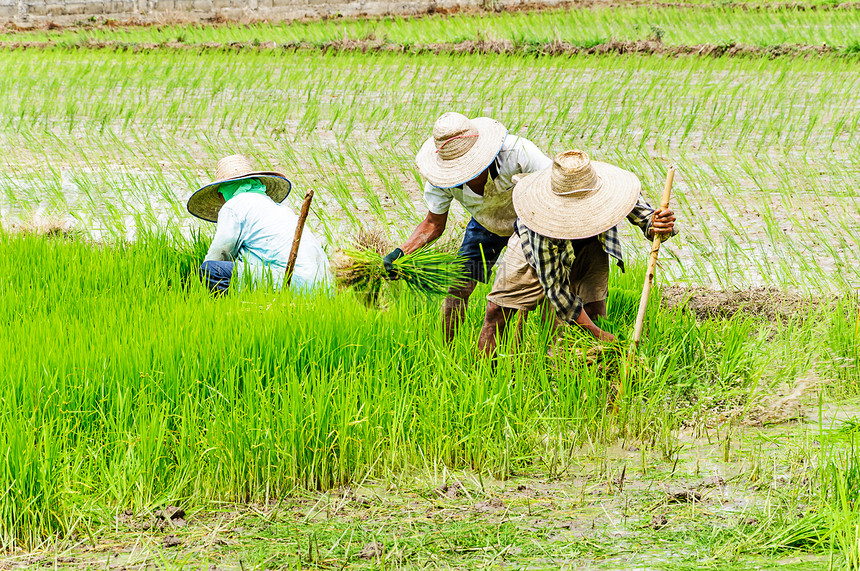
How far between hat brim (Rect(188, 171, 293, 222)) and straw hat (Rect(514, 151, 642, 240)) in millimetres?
1567

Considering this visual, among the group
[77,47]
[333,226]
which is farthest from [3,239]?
[77,47]

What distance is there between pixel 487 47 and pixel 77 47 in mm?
6302

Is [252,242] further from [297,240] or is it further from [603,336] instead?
[603,336]

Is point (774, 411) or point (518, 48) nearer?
point (774, 411)

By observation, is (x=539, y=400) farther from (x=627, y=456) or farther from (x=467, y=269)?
(x=467, y=269)

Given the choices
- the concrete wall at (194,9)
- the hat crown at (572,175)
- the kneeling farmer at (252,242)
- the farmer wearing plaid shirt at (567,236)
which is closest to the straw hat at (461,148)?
the farmer wearing plaid shirt at (567,236)

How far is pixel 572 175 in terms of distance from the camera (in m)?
2.83

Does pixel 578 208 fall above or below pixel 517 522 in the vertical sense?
above

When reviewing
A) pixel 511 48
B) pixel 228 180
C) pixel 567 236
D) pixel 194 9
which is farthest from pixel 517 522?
pixel 194 9

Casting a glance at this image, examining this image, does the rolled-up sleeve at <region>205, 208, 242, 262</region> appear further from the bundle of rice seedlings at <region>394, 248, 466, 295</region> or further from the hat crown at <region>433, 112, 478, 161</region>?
the hat crown at <region>433, 112, 478, 161</region>

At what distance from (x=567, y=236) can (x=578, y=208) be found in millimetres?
103

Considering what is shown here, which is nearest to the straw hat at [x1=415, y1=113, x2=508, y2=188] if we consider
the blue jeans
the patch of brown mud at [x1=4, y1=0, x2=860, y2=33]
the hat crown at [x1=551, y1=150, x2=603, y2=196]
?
the hat crown at [x1=551, y1=150, x2=603, y2=196]

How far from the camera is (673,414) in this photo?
3.02m

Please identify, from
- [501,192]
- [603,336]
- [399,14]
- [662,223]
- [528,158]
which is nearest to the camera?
[662,223]
